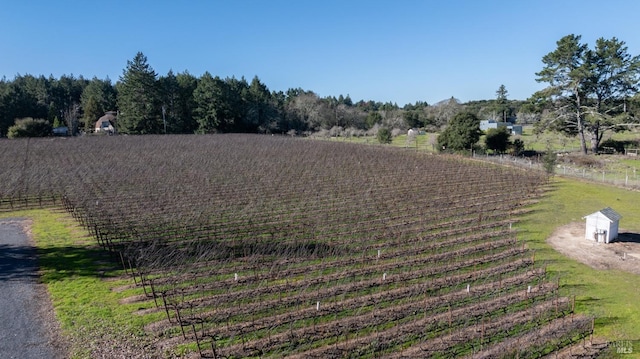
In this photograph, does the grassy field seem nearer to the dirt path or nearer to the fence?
the dirt path

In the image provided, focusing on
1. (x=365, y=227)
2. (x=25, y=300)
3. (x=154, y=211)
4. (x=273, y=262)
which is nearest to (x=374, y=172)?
(x=365, y=227)

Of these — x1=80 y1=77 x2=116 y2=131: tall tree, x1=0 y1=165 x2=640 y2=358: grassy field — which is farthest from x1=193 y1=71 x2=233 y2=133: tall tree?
x1=0 y1=165 x2=640 y2=358: grassy field

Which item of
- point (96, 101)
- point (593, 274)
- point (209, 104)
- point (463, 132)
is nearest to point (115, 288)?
point (593, 274)

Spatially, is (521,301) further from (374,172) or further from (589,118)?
(589,118)

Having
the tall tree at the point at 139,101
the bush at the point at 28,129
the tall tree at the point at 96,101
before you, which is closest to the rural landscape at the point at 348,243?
the bush at the point at 28,129

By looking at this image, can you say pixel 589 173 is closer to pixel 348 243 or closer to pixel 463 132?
pixel 463 132
